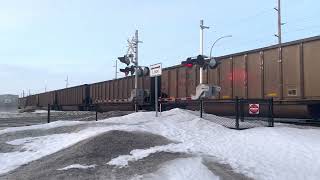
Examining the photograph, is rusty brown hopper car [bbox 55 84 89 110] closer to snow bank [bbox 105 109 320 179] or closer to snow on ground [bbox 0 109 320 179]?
snow on ground [bbox 0 109 320 179]

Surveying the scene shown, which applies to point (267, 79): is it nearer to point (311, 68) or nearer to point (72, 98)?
point (311, 68)

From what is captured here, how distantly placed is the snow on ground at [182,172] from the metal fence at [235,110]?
19.7 ft

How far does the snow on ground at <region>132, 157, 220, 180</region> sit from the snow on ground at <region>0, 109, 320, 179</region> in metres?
0.82

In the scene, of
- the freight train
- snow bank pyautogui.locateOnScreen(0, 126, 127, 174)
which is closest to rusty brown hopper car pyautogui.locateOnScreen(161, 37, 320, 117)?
the freight train

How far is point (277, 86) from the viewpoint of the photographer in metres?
18.9

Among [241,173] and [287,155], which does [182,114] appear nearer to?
[287,155]

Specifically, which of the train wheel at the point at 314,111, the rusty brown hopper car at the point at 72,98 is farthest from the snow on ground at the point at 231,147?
the rusty brown hopper car at the point at 72,98

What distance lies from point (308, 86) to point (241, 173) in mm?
10008

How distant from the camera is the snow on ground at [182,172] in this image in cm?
802

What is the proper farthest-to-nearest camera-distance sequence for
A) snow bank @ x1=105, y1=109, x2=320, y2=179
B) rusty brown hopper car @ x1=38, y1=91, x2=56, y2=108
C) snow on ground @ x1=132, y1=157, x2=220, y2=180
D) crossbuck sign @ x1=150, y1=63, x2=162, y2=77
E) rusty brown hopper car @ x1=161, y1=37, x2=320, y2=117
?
rusty brown hopper car @ x1=38, y1=91, x2=56, y2=108
rusty brown hopper car @ x1=161, y1=37, x2=320, y2=117
crossbuck sign @ x1=150, y1=63, x2=162, y2=77
snow bank @ x1=105, y1=109, x2=320, y2=179
snow on ground @ x1=132, y1=157, x2=220, y2=180

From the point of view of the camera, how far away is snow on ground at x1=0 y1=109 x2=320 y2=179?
8.98 metres

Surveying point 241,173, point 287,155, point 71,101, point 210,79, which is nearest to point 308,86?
point 210,79

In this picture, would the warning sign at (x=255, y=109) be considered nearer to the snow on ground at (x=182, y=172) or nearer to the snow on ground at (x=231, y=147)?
the snow on ground at (x=231, y=147)

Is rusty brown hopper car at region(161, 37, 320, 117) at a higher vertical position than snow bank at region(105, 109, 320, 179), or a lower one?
higher
